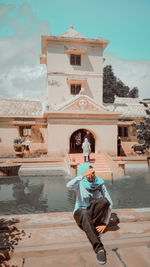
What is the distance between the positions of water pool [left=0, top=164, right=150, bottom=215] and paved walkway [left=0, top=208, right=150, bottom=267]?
2030 mm

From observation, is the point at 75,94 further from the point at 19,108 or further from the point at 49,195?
the point at 49,195

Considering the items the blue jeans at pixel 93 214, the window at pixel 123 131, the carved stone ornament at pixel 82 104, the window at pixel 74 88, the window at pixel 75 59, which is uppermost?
the window at pixel 75 59

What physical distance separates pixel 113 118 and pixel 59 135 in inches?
200

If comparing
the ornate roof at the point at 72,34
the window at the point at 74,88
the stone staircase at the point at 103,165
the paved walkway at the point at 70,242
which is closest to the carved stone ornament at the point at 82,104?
the window at the point at 74,88

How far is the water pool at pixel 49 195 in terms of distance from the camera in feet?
23.6

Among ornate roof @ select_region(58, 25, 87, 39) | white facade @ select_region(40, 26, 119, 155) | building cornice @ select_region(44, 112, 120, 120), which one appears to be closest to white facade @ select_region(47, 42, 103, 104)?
white facade @ select_region(40, 26, 119, 155)

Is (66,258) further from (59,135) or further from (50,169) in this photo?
(59,135)

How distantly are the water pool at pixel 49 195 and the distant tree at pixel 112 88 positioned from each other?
3239cm

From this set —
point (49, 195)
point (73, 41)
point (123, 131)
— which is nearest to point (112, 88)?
point (123, 131)

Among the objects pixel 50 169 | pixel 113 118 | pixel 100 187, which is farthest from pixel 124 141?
pixel 100 187

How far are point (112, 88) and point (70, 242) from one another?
41.6 meters

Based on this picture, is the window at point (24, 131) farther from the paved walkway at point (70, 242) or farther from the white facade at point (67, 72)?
the paved walkway at point (70, 242)

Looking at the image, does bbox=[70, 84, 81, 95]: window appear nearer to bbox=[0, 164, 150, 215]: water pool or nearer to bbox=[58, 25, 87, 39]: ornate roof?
bbox=[58, 25, 87, 39]: ornate roof

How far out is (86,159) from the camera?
15758 millimetres
